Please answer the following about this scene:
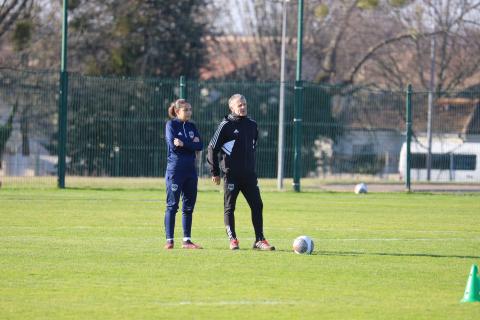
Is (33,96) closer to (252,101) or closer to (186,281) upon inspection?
(252,101)

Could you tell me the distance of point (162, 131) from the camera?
32.0 m

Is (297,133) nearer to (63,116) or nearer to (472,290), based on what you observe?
(63,116)

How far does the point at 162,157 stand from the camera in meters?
31.6

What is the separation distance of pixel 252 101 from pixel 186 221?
2264cm

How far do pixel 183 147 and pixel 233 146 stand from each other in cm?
67

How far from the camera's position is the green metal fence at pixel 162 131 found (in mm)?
30078

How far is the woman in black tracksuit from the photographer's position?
13307 millimetres

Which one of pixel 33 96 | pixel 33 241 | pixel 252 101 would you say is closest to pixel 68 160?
pixel 33 96

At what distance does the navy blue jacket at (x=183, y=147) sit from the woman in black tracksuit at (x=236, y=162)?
10.9 inches

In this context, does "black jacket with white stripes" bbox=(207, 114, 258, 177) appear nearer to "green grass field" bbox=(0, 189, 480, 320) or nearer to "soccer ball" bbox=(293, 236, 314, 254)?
"green grass field" bbox=(0, 189, 480, 320)

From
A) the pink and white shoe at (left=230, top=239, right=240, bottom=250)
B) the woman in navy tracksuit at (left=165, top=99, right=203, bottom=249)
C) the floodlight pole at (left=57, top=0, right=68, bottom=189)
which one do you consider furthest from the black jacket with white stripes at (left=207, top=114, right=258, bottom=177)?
the floodlight pole at (left=57, top=0, right=68, bottom=189)

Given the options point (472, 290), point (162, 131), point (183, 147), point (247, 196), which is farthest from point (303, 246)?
point (162, 131)

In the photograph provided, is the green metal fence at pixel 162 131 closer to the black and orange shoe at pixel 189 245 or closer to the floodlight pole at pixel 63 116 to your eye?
the floodlight pole at pixel 63 116

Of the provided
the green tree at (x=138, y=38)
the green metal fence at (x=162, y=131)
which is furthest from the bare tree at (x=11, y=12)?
the green metal fence at (x=162, y=131)
